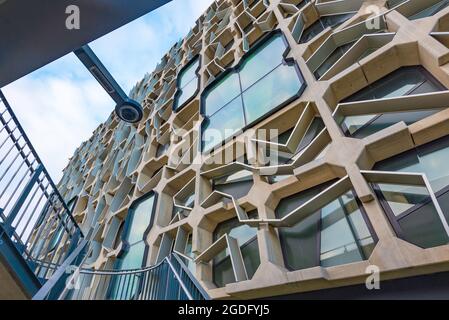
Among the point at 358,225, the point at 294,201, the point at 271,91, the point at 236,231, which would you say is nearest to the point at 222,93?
the point at 271,91

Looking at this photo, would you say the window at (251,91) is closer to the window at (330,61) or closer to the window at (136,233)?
the window at (330,61)

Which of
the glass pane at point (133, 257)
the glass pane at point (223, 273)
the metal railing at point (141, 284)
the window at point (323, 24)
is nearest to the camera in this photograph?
the metal railing at point (141, 284)

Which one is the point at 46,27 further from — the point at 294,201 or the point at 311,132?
the point at 311,132

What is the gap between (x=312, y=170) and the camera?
18.0 ft

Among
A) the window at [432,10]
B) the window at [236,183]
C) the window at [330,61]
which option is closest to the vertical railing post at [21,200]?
the window at [236,183]

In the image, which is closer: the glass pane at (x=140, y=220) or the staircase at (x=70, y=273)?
the staircase at (x=70, y=273)

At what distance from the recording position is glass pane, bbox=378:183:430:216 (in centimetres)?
435

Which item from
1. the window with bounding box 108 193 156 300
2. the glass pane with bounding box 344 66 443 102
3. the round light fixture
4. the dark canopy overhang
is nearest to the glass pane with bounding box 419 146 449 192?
the glass pane with bounding box 344 66 443 102

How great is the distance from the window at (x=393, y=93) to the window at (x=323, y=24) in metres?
2.97

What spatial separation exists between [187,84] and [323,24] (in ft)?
23.2

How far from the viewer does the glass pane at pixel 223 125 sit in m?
8.45

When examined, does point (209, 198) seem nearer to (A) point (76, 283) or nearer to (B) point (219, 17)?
(A) point (76, 283)

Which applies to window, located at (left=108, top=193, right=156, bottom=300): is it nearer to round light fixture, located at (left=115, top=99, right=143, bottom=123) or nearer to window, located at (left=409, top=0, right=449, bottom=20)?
round light fixture, located at (left=115, top=99, right=143, bottom=123)

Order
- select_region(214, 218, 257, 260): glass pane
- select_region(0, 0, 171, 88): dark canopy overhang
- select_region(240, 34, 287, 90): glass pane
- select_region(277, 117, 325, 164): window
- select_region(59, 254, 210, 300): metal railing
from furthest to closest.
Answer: select_region(240, 34, 287, 90): glass pane
select_region(277, 117, 325, 164): window
select_region(214, 218, 257, 260): glass pane
select_region(59, 254, 210, 300): metal railing
select_region(0, 0, 171, 88): dark canopy overhang
